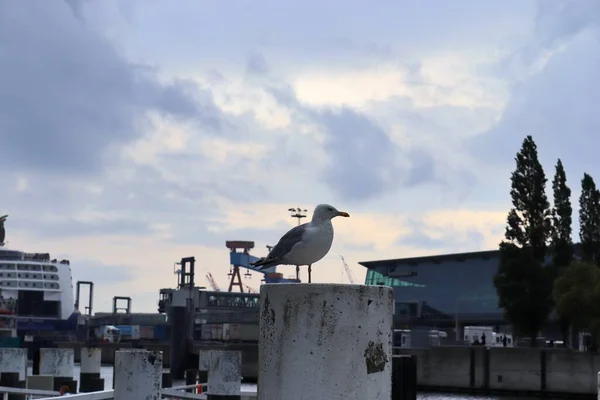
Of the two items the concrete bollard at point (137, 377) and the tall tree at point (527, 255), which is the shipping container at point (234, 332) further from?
the concrete bollard at point (137, 377)

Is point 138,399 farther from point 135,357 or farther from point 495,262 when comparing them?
point 495,262

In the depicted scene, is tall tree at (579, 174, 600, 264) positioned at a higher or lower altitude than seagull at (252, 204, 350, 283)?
higher

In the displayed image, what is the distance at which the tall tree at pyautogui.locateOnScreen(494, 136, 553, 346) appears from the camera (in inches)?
2985

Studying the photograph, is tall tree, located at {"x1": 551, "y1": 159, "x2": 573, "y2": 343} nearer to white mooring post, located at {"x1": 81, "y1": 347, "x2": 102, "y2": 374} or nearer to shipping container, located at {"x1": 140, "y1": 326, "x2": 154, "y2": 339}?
white mooring post, located at {"x1": 81, "y1": 347, "x2": 102, "y2": 374}

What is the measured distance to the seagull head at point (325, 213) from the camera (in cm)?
746

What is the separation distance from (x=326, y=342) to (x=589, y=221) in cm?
7902

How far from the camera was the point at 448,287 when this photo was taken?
118438mm

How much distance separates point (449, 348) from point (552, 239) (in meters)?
11.7

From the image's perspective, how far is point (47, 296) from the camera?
125688 mm

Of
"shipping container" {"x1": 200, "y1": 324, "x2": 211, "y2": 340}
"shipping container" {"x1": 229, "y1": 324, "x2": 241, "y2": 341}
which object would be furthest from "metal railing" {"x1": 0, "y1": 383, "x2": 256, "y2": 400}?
"shipping container" {"x1": 200, "y1": 324, "x2": 211, "y2": 340}

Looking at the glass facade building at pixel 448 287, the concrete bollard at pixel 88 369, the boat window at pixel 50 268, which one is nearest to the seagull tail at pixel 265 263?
the concrete bollard at pixel 88 369

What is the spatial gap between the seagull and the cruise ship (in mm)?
118193

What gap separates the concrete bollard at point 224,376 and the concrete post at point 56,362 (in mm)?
6653

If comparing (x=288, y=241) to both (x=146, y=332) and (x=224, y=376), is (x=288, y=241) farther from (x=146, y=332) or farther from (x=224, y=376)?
(x=146, y=332)
